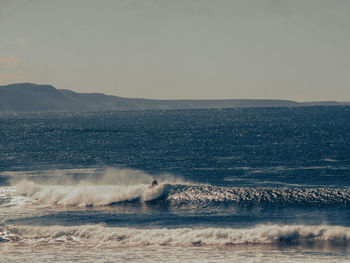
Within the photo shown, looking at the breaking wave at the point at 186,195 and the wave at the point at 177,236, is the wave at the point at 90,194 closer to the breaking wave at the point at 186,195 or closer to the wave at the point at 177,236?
the breaking wave at the point at 186,195

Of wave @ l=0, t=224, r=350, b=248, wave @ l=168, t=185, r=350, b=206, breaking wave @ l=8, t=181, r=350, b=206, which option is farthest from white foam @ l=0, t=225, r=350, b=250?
breaking wave @ l=8, t=181, r=350, b=206

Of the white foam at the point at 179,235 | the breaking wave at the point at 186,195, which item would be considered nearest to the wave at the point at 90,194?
the breaking wave at the point at 186,195

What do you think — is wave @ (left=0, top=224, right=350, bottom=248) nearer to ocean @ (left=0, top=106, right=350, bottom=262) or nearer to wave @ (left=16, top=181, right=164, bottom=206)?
ocean @ (left=0, top=106, right=350, bottom=262)

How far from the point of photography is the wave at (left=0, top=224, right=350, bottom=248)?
119ft

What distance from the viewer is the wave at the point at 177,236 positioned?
119 ft

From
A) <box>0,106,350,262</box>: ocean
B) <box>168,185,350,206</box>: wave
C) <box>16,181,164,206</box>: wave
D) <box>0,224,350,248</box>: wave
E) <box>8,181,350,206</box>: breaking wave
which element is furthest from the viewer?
<box>16,181,164,206</box>: wave

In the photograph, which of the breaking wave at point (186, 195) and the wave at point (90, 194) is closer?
the breaking wave at point (186, 195)

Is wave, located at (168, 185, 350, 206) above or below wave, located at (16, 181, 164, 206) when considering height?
above

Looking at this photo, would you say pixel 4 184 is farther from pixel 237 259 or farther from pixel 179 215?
pixel 237 259

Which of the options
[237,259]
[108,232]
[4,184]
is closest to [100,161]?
[4,184]

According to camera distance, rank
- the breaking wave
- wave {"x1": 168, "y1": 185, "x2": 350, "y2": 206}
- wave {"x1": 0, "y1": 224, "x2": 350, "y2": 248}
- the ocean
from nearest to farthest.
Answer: the ocean
wave {"x1": 0, "y1": 224, "x2": 350, "y2": 248}
wave {"x1": 168, "y1": 185, "x2": 350, "y2": 206}
the breaking wave

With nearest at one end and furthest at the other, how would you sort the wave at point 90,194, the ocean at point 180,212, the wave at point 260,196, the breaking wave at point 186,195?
the ocean at point 180,212, the wave at point 260,196, the breaking wave at point 186,195, the wave at point 90,194

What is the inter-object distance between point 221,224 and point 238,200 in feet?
27.3

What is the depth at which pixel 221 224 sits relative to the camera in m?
40.8
